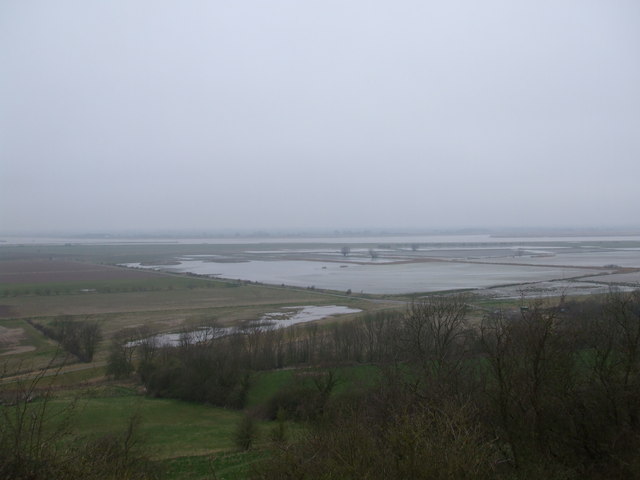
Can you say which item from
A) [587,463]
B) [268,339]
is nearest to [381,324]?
[268,339]

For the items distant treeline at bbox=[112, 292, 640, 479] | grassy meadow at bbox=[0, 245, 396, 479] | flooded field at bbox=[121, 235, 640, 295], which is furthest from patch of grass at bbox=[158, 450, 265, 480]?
flooded field at bbox=[121, 235, 640, 295]

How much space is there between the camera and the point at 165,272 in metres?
62.2

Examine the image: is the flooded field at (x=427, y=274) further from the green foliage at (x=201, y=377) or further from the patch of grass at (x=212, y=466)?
the patch of grass at (x=212, y=466)

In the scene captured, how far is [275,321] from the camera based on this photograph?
31156 mm

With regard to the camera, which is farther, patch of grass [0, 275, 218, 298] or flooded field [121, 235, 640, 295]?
patch of grass [0, 275, 218, 298]

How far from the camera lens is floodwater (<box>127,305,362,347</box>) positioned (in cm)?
2565

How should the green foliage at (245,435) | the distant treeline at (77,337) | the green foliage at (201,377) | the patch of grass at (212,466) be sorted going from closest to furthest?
the patch of grass at (212,466) < the green foliage at (245,435) < the green foliage at (201,377) < the distant treeline at (77,337)

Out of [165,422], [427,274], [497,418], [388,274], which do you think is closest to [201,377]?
[165,422]

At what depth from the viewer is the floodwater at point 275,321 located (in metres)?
25.6

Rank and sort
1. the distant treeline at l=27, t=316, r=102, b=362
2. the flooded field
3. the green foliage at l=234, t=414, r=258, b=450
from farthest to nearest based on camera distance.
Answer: the flooded field < the distant treeline at l=27, t=316, r=102, b=362 < the green foliage at l=234, t=414, r=258, b=450

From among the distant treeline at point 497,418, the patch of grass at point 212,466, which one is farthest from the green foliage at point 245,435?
the distant treeline at point 497,418

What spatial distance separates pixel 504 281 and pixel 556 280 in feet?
14.3

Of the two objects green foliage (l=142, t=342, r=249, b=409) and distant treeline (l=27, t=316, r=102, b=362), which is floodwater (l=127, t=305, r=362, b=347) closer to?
distant treeline (l=27, t=316, r=102, b=362)

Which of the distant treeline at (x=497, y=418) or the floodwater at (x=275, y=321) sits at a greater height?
the distant treeline at (x=497, y=418)
